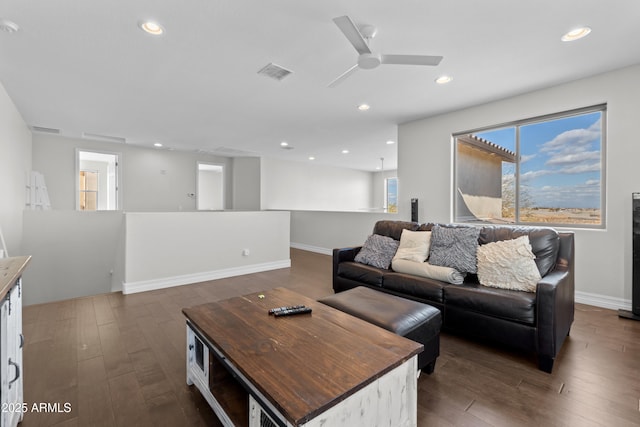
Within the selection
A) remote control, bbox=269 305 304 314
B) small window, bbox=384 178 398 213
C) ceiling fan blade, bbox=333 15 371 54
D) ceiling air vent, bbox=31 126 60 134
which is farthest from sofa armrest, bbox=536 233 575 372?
small window, bbox=384 178 398 213

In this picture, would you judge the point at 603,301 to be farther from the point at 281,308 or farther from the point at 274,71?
the point at 274,71

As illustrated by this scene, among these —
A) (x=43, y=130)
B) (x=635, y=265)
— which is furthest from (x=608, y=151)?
(x=43, y=130)

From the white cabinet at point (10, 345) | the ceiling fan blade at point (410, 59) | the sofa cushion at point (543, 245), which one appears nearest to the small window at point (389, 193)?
the sofa cushion at point (543, 245)

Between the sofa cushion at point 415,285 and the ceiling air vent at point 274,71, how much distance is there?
249 centimetres

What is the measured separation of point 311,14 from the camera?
7.04 feet

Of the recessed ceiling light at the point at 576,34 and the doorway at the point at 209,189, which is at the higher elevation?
the recessed ceiling light at the point at 576,34

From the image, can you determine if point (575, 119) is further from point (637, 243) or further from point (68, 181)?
point (68, 181)

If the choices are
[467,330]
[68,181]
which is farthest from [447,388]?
[68,181]

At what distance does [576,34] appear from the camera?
2.40 m

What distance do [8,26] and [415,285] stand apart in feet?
13.5

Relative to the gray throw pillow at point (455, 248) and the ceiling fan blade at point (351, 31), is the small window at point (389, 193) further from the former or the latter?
the ceiling fan blade at point (351, 31)

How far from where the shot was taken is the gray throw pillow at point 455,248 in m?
2.66

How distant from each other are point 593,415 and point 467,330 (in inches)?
33.5

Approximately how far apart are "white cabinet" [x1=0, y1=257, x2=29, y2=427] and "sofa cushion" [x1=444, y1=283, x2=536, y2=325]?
2752 mm
